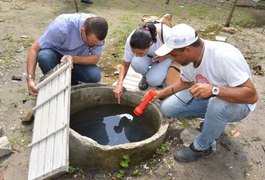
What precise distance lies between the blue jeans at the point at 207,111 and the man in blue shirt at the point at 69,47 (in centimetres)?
101

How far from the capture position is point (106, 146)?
3.50 metres

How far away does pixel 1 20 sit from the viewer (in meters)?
6.67

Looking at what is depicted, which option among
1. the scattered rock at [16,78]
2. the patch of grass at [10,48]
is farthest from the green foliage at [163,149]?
the patch of grass at [10,48]

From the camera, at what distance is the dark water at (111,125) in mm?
4141

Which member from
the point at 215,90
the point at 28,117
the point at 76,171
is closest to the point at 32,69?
the point at 28,117

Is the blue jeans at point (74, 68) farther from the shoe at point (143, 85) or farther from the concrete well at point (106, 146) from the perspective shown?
the shoe at point (143, 85)

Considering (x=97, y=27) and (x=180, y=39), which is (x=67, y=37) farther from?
(x=180, y=39)

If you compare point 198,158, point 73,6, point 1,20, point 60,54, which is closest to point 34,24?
point 1,20

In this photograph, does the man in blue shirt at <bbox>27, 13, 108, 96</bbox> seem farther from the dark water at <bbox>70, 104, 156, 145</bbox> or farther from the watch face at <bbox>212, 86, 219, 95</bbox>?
the watch face at <bbox>212, 86, 219, 95</bbox>

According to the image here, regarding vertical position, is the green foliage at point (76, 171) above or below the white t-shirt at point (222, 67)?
below

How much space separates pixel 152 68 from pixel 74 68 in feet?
3.40

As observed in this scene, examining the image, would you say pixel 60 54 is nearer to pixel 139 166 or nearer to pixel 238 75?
pixel 139 166

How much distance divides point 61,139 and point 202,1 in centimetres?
629

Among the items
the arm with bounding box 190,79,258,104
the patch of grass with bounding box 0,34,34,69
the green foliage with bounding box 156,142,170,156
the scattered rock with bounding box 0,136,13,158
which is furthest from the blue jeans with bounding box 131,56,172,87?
the patch of grass with bounding box 0,34,34,69
